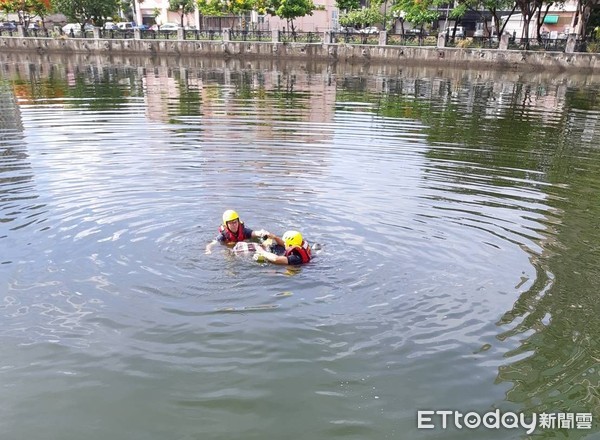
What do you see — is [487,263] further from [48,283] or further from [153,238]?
[48,283]

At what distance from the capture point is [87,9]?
6334cm

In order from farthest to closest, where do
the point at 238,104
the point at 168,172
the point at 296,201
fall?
the point at 238,104
the point at 168,172
the point at 296,201

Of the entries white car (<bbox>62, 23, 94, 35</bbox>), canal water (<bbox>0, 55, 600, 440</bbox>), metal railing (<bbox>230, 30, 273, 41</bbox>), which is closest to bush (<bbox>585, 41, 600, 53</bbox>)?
metal railing (<bbox>230, 30, 273, 41</bbox>)

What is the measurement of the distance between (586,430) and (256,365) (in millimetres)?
4015

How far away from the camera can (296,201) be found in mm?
12648

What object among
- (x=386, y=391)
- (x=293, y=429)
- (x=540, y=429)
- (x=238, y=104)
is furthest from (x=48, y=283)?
(x=238, y=104)

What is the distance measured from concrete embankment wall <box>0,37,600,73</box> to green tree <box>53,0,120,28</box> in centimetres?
500

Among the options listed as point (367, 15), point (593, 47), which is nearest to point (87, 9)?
point (367, 15)

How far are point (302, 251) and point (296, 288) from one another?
2.62 ft

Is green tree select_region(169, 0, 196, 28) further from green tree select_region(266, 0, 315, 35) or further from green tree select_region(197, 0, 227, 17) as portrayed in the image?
green tree select_region(266, 0, 315, 35)

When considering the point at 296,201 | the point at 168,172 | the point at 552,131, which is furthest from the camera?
the point at 552,131

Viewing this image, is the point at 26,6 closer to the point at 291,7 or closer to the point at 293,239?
the point at 291,7

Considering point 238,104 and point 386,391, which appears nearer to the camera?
point 386,391

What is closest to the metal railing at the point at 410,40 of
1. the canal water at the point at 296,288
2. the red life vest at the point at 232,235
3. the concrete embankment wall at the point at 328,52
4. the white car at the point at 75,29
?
the concrete embankment wall at the point at 328,52
